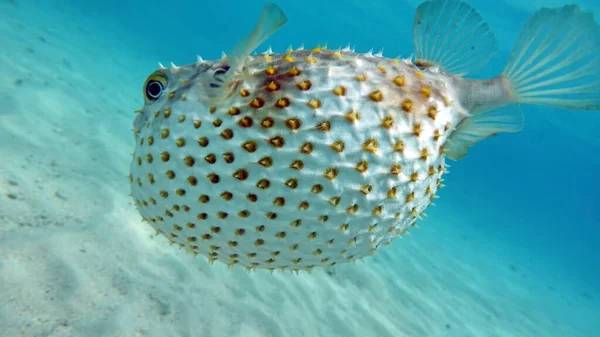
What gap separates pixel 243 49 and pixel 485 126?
1290 mm

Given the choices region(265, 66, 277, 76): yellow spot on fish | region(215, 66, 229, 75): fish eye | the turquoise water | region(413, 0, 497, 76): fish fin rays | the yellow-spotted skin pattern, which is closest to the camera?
A: the yellow-spotted skin pattern

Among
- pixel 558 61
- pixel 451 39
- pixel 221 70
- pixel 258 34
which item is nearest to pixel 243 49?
pixel 258 34

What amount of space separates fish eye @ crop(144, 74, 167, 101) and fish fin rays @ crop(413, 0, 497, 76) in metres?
1.30

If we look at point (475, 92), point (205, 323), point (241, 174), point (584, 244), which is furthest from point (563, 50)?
point (584, 244)

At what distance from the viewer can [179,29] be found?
59.5m

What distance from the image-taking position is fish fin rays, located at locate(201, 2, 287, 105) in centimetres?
157

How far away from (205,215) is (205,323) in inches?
88.3

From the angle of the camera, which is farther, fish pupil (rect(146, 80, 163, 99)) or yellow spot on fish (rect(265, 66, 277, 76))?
fish pupil (rect(146, 80, 163, 99))

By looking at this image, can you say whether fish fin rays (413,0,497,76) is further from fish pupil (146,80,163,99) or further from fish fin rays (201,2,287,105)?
fish pupil (146,80,163,99)

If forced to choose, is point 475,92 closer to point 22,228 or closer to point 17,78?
point 22,228

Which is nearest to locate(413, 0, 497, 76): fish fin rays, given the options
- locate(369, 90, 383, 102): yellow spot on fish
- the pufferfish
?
the pufferfish

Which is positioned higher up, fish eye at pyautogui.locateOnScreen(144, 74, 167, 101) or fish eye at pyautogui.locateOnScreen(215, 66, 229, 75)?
fish eye at pyautogui.locateOnScreen(215, 66, 229, 75)

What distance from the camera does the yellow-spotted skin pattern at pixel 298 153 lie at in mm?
1486

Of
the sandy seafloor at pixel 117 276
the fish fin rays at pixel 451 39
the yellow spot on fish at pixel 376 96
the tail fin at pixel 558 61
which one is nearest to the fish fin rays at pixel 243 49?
the yellow spot on fish at pixel 376 96
